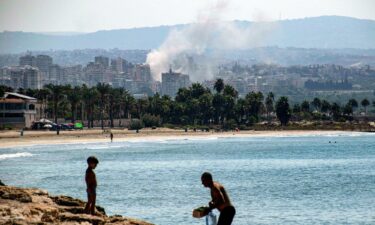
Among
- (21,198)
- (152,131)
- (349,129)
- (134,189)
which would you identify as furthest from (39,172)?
(349,129)

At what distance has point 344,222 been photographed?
36406 millimetres

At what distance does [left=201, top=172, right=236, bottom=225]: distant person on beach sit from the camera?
17.2 metres

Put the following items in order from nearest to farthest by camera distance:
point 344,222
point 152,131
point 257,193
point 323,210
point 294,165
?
point 344,222 → point 323,210 → point 257,193 → point 294,165 → point 152,131

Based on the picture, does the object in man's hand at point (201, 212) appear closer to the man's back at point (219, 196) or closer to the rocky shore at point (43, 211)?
the man's back at point (219, 196)

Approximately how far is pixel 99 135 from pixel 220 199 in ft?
429

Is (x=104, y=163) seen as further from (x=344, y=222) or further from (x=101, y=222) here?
(x=101, y=222)

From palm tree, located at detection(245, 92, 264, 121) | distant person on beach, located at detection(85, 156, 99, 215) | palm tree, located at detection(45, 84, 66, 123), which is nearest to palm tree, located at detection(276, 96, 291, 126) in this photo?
palm tree, located at detection(245, 92, 264, 121)

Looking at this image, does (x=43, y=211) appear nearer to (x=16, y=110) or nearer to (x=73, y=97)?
(x=16, y=110)

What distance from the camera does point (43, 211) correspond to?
73.9ft

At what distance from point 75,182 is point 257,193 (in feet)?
43.6

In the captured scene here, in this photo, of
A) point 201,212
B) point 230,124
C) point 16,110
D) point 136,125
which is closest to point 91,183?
point 201,212

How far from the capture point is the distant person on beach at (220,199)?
17250 mm

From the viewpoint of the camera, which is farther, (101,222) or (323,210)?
(323,210)

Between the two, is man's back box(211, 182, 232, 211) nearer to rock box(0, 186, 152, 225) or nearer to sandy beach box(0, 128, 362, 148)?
rock box(0, 186, 152, 225)
